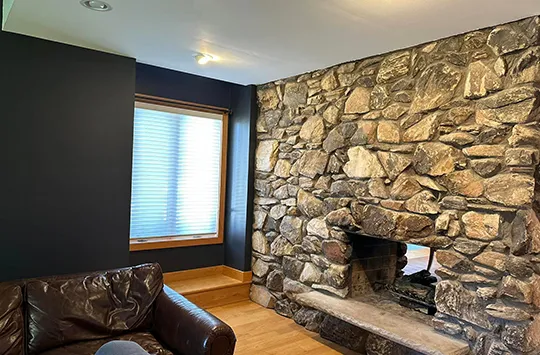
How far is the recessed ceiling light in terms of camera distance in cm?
243

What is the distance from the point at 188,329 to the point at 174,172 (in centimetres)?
237

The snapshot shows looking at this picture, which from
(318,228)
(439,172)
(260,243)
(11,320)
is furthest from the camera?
(260,243)

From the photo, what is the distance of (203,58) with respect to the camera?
3.49 meters

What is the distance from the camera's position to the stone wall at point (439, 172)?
238 centimetres

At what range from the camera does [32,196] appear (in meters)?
3.14

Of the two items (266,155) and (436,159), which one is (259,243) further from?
(436,159)

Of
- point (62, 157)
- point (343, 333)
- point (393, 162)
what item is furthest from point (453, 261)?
point (62, 157)

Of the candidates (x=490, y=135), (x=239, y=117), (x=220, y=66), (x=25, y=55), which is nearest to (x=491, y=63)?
(x=490, y=135)

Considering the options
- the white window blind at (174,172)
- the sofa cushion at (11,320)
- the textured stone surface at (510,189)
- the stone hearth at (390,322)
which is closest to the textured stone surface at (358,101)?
the textured stone surface at (510,189)

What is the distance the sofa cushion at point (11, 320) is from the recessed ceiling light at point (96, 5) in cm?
176

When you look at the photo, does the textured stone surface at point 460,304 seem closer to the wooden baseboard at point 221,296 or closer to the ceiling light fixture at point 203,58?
the wooden baseboard at point 221,296

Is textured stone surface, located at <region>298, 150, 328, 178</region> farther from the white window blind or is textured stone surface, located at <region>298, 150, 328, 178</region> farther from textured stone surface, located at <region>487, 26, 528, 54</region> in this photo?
textured stone surface, located at <region>487, 26, 528, 54</region>

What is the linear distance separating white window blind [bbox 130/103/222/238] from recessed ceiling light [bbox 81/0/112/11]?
1.59 metres

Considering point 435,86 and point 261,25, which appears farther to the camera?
point 435,86
